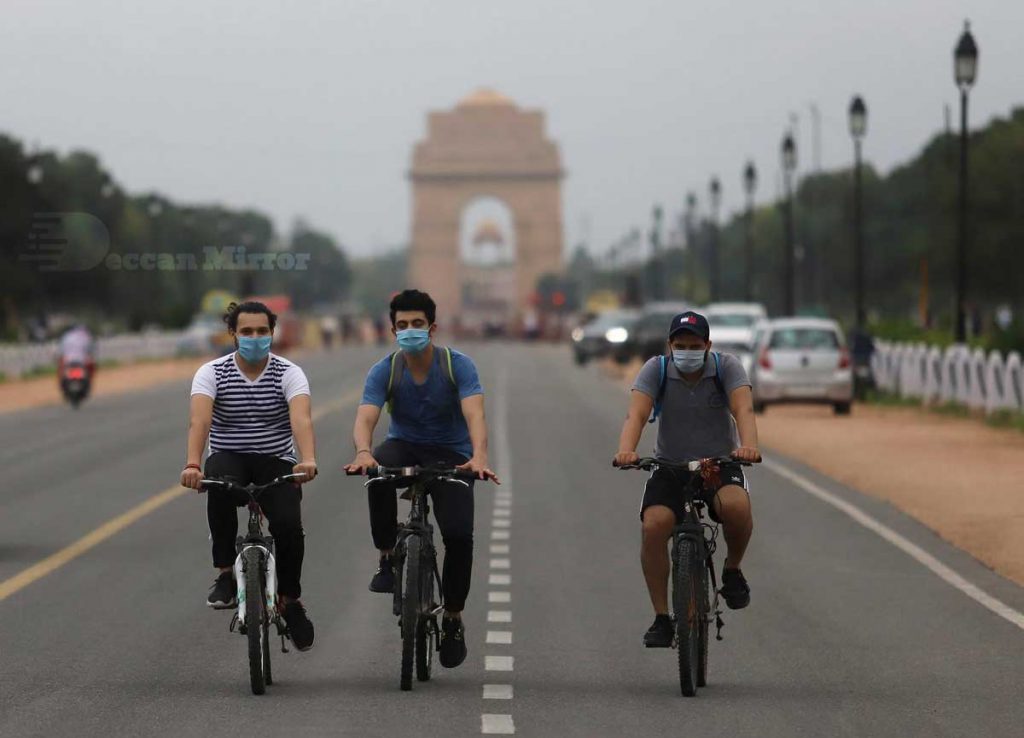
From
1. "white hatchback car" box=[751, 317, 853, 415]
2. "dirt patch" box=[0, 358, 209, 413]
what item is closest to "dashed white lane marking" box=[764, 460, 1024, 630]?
"white hatchback car" box=[751, 317, 853, 415]

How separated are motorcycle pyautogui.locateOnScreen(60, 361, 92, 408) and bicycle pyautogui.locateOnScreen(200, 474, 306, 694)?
32.9 m

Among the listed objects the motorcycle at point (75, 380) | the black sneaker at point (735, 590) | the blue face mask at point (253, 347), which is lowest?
the motorcycle at point (75, 380)

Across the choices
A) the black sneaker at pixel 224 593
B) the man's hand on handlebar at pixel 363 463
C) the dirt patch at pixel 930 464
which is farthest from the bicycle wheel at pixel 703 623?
the dirt patch at pixel 930 464

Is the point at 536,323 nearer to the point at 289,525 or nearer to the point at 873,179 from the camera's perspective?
the point at 873,179

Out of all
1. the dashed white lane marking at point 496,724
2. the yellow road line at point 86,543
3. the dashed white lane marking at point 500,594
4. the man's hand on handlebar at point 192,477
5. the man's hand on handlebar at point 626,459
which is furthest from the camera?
the yellow road line at point 86,543

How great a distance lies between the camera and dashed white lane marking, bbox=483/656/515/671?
34.3 feet

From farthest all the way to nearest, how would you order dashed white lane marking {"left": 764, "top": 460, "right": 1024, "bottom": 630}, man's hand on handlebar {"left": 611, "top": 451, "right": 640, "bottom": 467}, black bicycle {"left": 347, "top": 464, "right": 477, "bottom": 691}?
dashed white lane marking {"left": 764, "top": 460, "right": 1024, "bottom": 630}
man's hand on handlebar {"left": 611, "top": 451, "right": 640, "bottom": 467}
black bicycle {"left": 347, "top": 464, "right": 477, "bottom": 691}

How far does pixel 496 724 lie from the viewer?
347 inches

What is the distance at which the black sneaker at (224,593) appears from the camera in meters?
9.84

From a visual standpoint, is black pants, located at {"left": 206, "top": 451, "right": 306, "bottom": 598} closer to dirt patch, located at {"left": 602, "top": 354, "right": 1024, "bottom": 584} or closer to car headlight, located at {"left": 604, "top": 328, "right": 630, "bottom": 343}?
dirt patch, located at {"left": 602, "top": 354, "right": 1024, "bottom": 584}

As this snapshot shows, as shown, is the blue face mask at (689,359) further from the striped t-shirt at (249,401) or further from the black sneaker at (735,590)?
the striped t-shirt at (249,401)

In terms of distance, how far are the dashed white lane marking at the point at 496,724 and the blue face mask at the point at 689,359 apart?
172 centimetres

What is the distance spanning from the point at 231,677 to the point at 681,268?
189 m

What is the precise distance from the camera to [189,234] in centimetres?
10844
